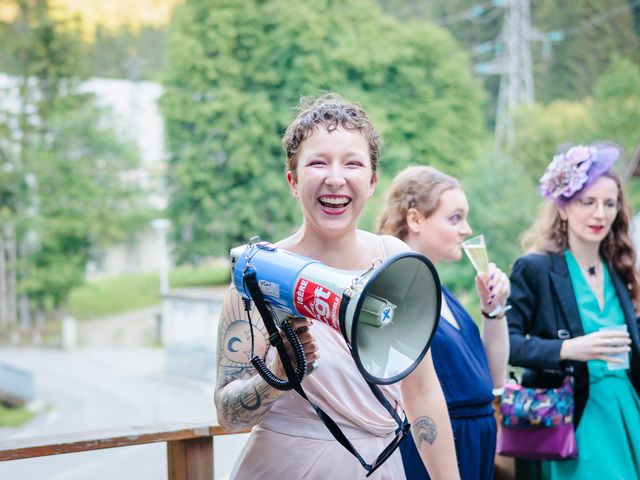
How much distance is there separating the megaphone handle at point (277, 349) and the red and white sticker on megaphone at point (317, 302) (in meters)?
0.07

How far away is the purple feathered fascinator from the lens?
2.59 meters

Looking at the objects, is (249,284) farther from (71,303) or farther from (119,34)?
(119,34)

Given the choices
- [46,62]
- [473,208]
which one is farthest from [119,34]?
[473,208]

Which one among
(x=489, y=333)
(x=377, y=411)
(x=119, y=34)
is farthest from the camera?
(x=119, y=34)

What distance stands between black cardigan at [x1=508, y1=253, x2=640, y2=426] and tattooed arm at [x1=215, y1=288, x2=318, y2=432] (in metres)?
1.24

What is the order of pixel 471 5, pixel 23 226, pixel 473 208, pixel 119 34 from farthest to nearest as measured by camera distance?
pixel 119 34
pixel 471 5
pixel 23 226
pixel 473 208

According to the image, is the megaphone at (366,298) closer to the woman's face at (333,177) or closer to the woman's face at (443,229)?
the woman's face at (333,177)

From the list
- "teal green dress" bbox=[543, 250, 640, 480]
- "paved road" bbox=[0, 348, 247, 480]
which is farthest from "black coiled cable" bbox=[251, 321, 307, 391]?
"paved road" bbox=[0, 348, 247, 480]

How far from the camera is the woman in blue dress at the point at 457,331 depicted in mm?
2234

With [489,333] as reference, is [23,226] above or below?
above

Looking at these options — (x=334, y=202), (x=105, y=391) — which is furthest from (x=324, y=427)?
(x=105, y=391)

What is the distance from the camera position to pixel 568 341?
7.93 ft

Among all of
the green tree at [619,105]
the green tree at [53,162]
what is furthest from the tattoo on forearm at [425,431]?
the green tree at [53,162]

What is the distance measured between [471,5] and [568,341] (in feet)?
105
